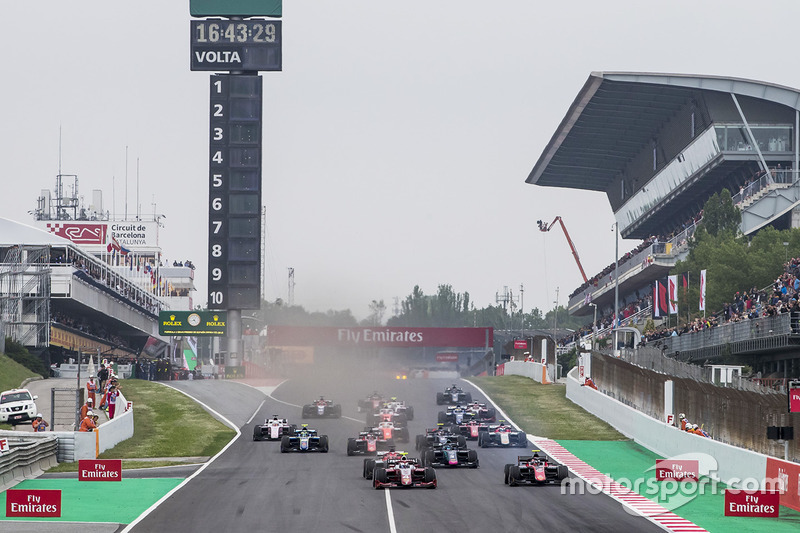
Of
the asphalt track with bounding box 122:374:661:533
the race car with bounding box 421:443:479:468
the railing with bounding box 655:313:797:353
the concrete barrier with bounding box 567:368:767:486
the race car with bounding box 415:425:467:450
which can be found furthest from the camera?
the railing with bounding box 655:313:797:353

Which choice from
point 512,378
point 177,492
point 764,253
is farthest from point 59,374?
point 177,492

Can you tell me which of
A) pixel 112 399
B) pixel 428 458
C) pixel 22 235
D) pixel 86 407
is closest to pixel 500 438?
pixel 428 458

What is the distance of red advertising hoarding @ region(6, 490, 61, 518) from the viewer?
25000mm

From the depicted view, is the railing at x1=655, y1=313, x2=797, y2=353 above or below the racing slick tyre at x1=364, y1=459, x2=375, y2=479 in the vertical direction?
above

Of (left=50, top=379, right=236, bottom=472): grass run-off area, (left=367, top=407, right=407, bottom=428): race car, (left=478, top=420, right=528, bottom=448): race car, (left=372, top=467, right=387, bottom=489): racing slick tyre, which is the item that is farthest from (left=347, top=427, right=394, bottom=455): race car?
(left=372, top=467, right=387, bottom=489): racing slick tyre

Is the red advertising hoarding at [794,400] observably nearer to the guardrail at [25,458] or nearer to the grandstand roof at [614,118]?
the guardrail at [25,458]

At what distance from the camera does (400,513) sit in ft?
88.8

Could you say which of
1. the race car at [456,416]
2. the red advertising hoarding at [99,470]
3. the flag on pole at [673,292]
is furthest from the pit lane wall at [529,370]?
the red advertising hoarding at [99,470]

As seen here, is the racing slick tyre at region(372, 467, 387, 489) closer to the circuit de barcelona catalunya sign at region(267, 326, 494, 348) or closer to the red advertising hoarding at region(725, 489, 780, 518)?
the red advertising hoarding at region(725, 489, 780, 518)

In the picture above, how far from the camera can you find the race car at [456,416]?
5353cm

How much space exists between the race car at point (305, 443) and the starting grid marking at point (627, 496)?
8.39m

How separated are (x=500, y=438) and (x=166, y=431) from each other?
15.9 meters

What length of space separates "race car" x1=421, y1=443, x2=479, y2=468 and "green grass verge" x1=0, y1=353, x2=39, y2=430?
40904 mm

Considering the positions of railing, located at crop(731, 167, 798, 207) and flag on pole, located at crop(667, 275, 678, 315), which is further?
railing, located at crop(731, 167, 798, 207)
